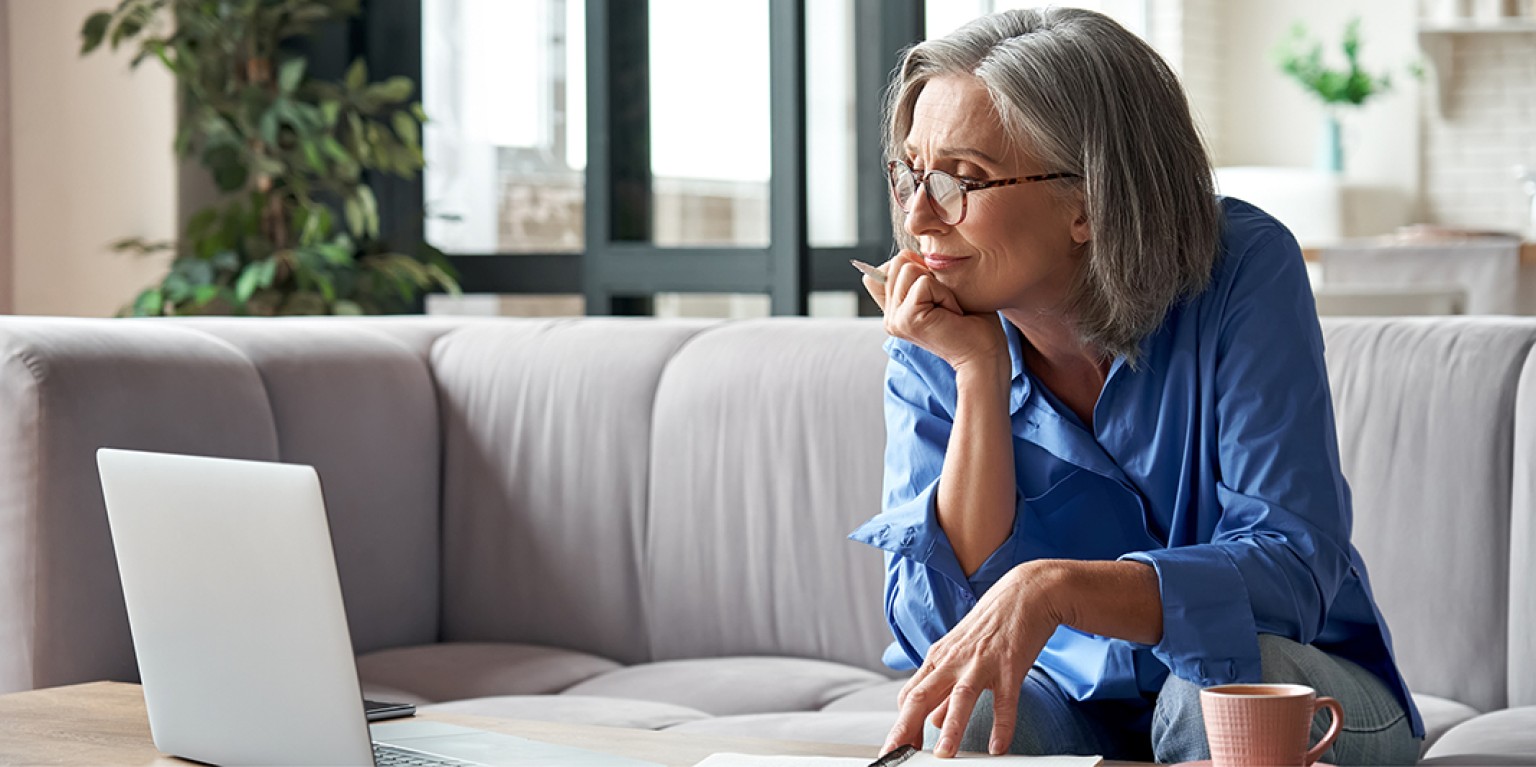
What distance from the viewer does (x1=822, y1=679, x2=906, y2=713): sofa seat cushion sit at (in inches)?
84.2

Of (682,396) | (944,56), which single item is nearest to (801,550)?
(682,396)

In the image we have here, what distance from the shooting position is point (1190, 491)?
147 centimetres

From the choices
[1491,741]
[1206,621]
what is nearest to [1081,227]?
[1206,621]

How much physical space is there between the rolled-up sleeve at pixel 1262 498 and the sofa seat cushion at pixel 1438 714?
1.86 feet

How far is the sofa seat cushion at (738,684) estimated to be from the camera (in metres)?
2.20

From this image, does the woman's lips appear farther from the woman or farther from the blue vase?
the blue vase

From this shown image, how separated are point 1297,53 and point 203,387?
22.0ft

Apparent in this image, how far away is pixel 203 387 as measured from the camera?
2.28 m

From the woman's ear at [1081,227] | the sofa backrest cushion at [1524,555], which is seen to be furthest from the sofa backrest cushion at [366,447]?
the sofa backrest cushion at [1524,555]

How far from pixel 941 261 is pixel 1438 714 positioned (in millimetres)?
887

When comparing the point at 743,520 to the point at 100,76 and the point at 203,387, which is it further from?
the point at 100,76

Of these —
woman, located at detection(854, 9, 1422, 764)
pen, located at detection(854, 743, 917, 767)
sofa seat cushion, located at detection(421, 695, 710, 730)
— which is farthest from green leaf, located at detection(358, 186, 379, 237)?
pen, located at detection(854, 743, 917, 767)

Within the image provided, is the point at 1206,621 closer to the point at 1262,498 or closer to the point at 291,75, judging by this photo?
the point at 1262,498

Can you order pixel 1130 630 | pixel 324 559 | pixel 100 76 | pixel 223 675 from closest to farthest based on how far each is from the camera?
1. pixel 324 559
2. pixel 223 675
3. pixel 1130 630
4. pixel 100 76
